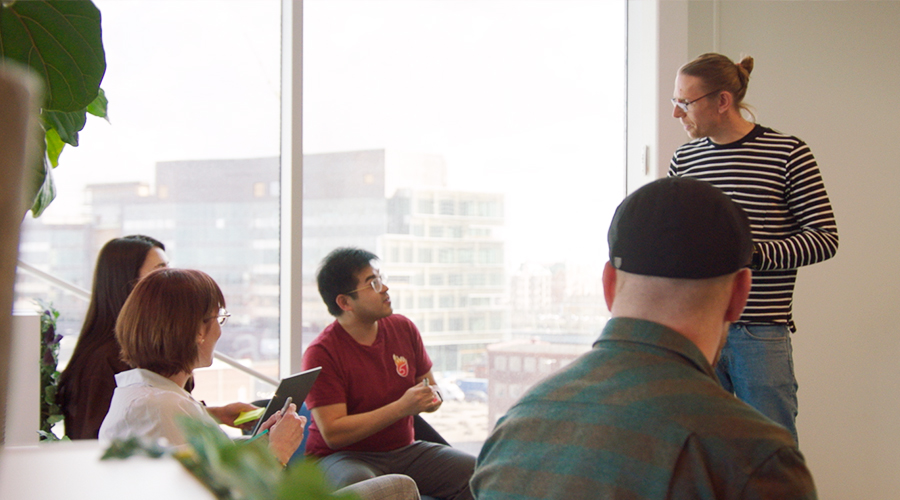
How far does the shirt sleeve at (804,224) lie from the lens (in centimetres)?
191

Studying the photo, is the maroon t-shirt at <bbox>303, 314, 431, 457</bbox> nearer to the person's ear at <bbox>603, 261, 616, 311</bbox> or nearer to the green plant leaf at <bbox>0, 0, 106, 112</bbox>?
the person's ear at <bbox>603, 261, 616, 311</bbox>

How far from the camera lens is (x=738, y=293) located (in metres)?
0.95

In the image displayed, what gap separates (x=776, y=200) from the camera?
2.06 m

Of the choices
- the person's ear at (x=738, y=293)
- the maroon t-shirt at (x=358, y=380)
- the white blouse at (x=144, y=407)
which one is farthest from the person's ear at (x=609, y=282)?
the maroon t-shirt at (x=358, y=380)

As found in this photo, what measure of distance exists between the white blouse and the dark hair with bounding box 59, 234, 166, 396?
401 millimetres

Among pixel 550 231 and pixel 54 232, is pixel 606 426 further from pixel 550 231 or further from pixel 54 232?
pixel 550 231

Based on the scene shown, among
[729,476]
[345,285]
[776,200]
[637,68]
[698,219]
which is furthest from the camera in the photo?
[637,68]

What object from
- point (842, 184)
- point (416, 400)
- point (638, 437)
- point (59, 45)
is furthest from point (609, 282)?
point (842, 184)

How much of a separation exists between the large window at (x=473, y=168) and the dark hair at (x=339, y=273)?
0.48m

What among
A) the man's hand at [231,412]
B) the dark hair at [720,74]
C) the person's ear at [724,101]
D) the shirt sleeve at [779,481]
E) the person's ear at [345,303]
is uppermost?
the dark hair at [720,74]

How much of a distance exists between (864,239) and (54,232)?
3.58 metres

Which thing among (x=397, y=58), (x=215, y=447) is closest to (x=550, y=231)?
(x=397, y=58)

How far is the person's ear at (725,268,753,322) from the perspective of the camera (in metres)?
0.94

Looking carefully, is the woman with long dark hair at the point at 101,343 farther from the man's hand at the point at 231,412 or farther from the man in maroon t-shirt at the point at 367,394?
the man in maroon t-shirt at the point at 367,394
